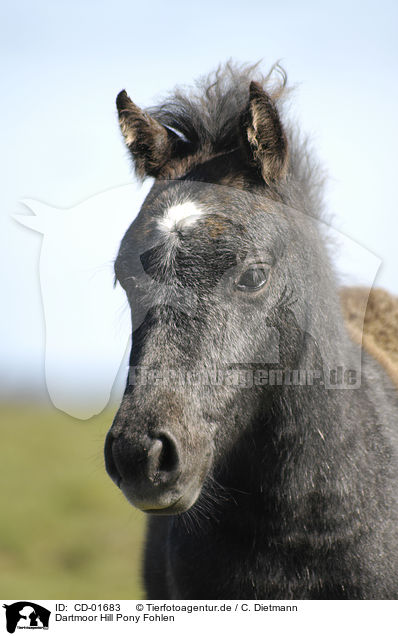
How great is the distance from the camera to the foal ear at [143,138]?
3.67m

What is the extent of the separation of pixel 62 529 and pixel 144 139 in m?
8.58

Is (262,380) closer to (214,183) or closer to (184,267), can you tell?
(184,267)

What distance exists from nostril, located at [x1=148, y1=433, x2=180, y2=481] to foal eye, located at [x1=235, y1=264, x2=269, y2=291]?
0.83 meters

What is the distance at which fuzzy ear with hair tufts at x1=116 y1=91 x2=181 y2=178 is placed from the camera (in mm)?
3670

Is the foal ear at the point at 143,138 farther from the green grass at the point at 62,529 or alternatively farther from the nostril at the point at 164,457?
the green grass at the point at 62,529

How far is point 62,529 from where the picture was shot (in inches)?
425

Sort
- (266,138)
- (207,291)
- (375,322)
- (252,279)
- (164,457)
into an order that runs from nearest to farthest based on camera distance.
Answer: (164,457) < (207,291) < (252,279) < (266,138) < (375,322)

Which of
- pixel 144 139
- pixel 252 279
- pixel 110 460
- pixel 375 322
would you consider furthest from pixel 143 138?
pixel 375 322

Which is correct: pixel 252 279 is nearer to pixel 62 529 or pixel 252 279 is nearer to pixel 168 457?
pixel 168 457

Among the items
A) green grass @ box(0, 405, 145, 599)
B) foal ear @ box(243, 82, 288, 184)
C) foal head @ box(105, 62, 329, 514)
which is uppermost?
foal ear @ box(243, 82, 288, 184)

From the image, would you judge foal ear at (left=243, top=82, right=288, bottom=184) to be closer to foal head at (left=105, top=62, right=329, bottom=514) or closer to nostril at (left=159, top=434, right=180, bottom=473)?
foal head at (left=105, top=62, right=329, bottom=514)

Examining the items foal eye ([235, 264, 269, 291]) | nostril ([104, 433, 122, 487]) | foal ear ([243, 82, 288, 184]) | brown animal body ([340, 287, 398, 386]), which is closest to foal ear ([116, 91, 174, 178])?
foal ear ([243, 82, 288, 184])
